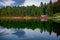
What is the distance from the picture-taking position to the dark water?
9.62ft

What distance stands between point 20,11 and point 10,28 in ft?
0.99

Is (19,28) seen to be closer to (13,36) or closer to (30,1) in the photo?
(13,36)

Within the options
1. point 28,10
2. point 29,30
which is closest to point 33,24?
point 29,30

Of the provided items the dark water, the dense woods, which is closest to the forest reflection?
the dark water

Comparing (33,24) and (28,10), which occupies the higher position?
(28,10)

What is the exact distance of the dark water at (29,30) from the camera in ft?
9.62

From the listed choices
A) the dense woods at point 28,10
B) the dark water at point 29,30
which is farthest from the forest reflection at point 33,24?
the dense woods at point 28,10

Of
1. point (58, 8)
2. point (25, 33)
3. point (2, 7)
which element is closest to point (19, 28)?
point (25, 33)

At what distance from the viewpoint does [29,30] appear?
2971 millimetres

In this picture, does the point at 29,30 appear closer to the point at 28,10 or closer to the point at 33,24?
the point at 33,24

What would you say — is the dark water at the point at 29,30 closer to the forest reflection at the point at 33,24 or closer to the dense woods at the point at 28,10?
the forest reflection at the point at 33,24

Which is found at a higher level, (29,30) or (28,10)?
(28,10)

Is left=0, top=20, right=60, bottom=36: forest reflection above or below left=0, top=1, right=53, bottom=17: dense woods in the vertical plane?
below

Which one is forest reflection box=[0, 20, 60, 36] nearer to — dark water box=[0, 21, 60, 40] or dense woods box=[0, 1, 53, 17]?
dark water box=[0, 21, 60, 40]
